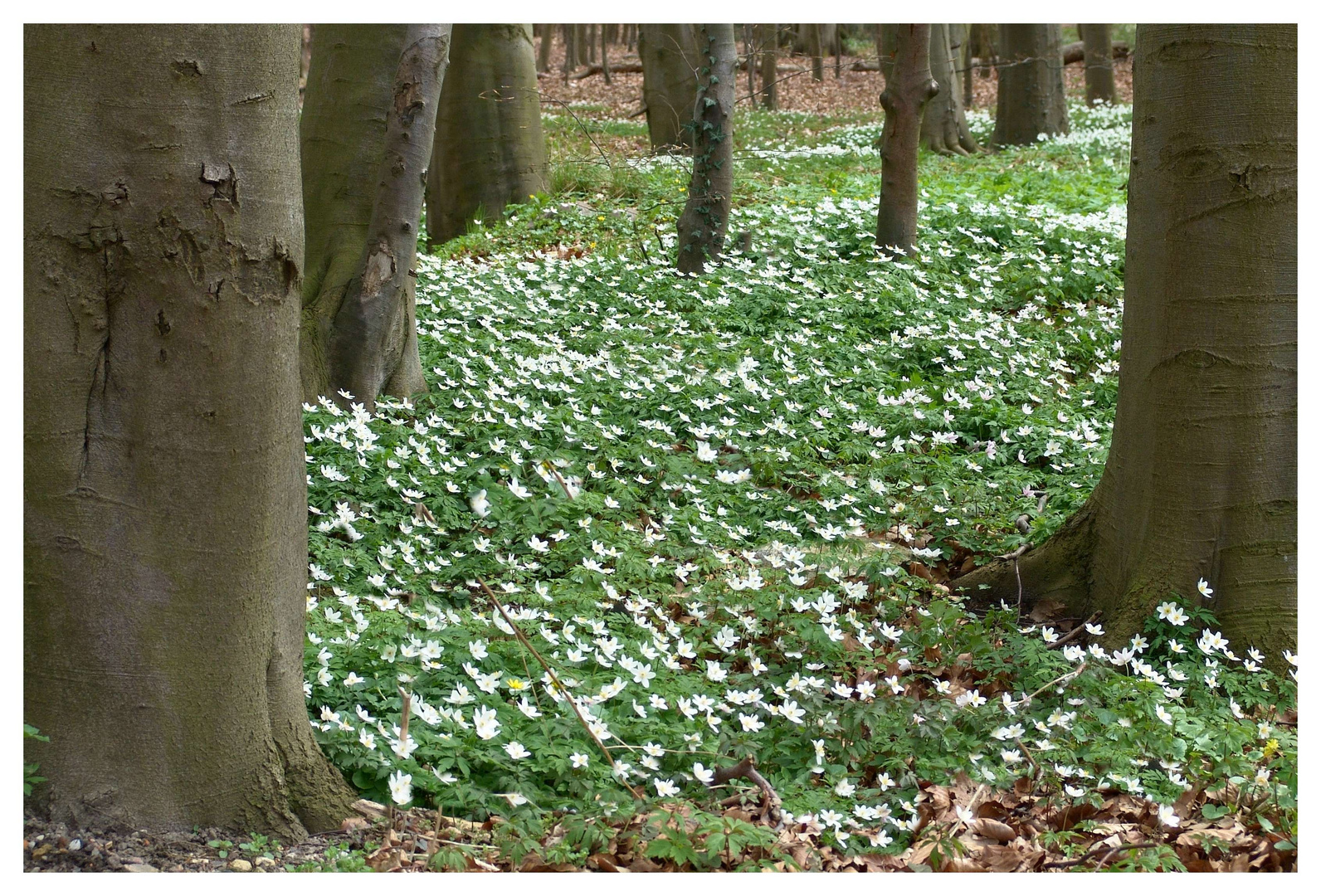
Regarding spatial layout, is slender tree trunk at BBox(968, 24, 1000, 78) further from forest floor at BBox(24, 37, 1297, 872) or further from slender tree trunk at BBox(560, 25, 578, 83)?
forest floor at BBox(24, 37, 1297, 872)

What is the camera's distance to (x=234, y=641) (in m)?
2.41

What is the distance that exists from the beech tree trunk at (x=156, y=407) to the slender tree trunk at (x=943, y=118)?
1464 cm

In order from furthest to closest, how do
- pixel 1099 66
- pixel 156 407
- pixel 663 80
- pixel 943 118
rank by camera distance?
pixel 1099 66 < pixel 943 118 < pixel 663 80 < pixel 156 407

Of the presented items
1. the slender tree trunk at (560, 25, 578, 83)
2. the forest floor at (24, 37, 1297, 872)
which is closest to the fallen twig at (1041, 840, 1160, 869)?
the forest floor at (24, 37, 1297, 872)

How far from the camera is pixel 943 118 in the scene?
52.0ft

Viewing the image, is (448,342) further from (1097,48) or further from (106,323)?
(1097,48)

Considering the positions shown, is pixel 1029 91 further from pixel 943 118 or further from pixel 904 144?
pixel 904 144

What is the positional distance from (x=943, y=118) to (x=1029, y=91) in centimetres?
173

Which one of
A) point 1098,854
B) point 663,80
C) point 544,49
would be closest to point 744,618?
point 1098,854

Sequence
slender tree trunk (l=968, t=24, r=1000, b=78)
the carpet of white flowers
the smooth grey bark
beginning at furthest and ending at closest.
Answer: slender tree trunk (l=968, t=24, r=1000, b=78) → the smooth grey bark → the carpet of white flowers

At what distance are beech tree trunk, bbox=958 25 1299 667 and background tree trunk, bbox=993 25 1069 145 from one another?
13.9 meters

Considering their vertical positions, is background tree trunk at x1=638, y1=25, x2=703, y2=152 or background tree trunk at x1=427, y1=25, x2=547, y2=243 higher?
background tree trunk at x1=638, y1=25, x2=703, y2=152

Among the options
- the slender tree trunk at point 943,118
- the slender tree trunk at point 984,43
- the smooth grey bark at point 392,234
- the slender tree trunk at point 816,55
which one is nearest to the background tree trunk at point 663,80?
the slender tree trunk at point 943,118

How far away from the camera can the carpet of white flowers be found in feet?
9.42
